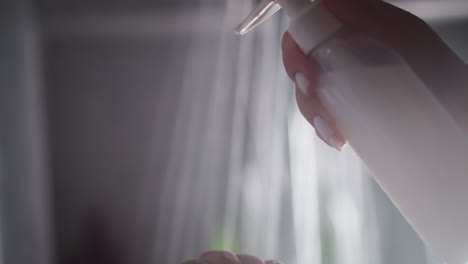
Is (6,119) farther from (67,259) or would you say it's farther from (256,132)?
(256,132)

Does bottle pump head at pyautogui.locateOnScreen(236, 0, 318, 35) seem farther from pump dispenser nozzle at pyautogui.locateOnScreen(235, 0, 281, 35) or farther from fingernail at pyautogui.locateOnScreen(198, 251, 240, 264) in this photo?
fingernail at pyautogui.locateOnScreen(198, 251, 240, 264)

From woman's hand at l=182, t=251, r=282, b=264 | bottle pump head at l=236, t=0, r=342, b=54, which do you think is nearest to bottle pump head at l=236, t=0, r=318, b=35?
bottle pump head at l=236, t=0, r=342, b=54

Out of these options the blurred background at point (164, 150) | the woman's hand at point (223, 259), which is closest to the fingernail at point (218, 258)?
the woman's hand at point (223, 259)

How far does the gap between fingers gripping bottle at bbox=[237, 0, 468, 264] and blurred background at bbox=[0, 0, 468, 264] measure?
1.22 feet

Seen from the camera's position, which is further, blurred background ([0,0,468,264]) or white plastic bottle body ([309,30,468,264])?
blurred background ([0,0,468,264])

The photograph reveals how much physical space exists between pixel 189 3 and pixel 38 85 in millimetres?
261

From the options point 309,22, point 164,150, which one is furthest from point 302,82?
point 164,150

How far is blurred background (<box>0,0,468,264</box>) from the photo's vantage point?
1.79 ft

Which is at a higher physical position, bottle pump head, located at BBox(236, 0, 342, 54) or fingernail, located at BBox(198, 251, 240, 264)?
bottle pump head, located at BBox(236, 0, 342, 54)

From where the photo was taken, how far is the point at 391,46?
25cm

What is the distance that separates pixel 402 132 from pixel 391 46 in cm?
6

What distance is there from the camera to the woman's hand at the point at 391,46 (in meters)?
0.26

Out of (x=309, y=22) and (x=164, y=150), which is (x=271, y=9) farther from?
(x=164, y=150)

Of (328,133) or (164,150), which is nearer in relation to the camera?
(328,133)
